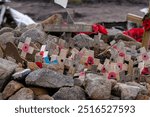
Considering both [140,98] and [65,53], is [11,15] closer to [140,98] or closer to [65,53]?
[65,53]

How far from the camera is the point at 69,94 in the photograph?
13.8 ft

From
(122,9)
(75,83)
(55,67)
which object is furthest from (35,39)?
(122,9)

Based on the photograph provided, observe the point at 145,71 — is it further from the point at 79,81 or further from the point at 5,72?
the point at 5,72

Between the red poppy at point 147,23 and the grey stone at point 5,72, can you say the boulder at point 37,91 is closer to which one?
the grey stone at point 5,72

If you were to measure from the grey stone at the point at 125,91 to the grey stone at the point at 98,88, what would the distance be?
11 cm

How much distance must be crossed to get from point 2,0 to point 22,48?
28.6 ft

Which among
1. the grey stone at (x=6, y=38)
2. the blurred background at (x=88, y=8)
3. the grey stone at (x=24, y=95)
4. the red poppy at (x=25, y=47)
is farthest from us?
the blurred background at (x=88, y=8)

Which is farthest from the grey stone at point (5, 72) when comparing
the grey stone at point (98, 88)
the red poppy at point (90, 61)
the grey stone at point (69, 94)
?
the red poppy at point (90, 61)

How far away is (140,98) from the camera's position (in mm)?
4258

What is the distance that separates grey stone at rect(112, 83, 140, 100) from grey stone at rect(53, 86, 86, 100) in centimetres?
30

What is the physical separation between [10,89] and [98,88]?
2.46 feet

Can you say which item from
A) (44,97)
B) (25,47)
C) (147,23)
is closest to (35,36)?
(25,47)

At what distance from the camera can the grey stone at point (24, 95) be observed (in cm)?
412

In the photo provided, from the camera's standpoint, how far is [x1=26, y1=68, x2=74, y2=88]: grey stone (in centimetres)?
425
